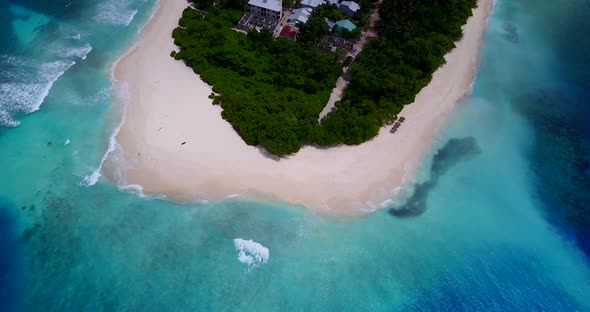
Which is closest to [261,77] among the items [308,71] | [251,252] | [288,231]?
[308,71]

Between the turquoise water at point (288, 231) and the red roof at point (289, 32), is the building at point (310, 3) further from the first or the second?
the turquoise water at point (288, 231)

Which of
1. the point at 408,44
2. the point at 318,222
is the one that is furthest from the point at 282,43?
the point at 318,222

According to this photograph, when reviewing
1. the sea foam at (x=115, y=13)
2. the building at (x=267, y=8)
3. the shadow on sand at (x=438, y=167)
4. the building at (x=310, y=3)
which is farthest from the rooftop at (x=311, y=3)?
the shadow on sand at (x=438, y=167)

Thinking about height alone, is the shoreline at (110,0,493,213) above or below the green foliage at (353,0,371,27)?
below

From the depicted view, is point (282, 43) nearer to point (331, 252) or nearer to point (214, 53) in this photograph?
point (214, 53)

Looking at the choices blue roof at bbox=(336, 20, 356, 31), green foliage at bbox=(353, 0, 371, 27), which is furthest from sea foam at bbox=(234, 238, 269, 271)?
green foliage at bbox=(353, 0, 371, 27)

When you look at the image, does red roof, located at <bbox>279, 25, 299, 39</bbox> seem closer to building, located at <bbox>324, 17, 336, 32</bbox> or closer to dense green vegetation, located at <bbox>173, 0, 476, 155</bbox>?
dense green vegetation, located at <bbox>173, 0, 476, 155</bbox>

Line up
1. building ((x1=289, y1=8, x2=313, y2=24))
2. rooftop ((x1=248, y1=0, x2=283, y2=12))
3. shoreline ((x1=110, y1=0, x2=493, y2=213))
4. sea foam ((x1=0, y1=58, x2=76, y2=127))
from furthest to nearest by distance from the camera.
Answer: rooftop ((x1=248, y1=0, x2=283, y2=12)) → building ((x1=289, y1=8, x2=313, y2=24)) → sea foam ((x1=0, y1=58, x2=76, y2=127)) → shoreline ((x1=110, y1=0, x2=493, y2=213))
